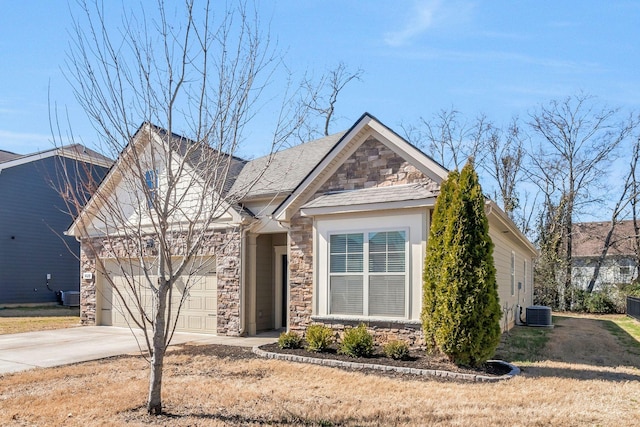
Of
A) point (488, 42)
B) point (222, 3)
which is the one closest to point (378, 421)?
point (222, 3)

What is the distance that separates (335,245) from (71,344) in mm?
6437

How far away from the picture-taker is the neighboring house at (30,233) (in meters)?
21.4

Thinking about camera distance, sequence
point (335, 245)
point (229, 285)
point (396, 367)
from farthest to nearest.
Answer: point (229, 285) → point (335, 245) → point (396, 367)

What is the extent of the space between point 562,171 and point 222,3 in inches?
1030

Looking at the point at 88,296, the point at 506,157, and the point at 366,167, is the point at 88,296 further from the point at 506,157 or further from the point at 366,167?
the point at 506,157

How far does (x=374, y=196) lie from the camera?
10078mm

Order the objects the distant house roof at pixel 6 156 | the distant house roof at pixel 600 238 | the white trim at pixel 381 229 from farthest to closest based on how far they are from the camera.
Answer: the distant house roof at pixel 600 238 < the distant house roof at pixel 6 156 < the white trim at pixel 381 229

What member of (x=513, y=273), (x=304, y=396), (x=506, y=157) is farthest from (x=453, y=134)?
(x=304, y=396)

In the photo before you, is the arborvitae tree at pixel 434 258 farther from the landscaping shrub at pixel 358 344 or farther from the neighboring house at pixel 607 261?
the neighboring house at pixel 607 261

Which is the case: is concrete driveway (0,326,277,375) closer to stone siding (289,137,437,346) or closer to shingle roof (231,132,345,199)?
stone siding (289,137,437,346)

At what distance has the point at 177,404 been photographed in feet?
19.8

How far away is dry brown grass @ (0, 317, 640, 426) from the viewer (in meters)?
5.52

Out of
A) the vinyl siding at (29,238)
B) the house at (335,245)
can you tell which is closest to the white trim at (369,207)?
the house at (335,245)

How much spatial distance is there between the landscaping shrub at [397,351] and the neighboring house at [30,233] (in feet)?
53.7
